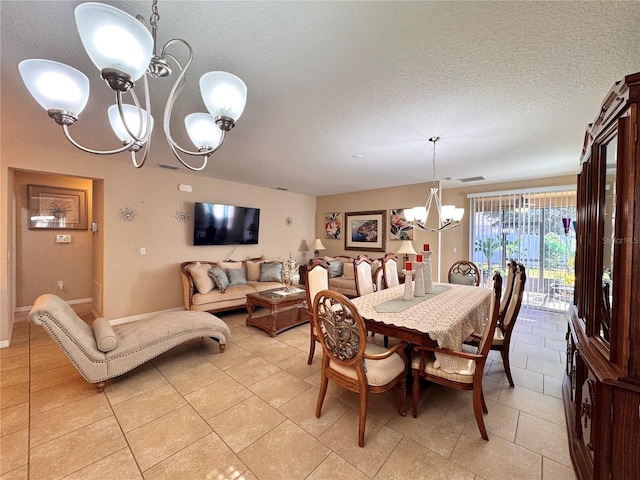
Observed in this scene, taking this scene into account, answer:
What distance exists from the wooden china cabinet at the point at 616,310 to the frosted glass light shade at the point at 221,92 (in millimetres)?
1766

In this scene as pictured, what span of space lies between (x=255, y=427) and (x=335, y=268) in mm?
4086

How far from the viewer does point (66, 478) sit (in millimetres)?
1429

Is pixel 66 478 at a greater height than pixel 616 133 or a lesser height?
lesser

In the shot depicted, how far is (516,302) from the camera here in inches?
88.7

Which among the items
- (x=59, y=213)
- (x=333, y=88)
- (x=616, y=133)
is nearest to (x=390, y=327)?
(x=616, y=133)

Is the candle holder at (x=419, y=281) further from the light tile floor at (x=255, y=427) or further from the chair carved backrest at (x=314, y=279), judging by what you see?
the chair carved backrest at (x=314, y=279)

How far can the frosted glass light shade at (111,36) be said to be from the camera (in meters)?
0.92

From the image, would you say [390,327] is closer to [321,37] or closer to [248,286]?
[321,37]

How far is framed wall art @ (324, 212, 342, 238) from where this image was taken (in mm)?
6709

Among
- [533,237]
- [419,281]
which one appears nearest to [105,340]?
[419,281]

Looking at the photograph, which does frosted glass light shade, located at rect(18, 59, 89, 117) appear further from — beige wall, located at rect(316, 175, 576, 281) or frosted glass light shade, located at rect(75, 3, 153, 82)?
beige wall, located at rect(316, 175, 576, 281)

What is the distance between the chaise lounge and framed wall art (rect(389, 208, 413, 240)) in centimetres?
422

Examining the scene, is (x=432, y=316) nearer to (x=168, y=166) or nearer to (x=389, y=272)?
(x=389, y=272)

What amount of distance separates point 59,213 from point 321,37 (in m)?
5.84
